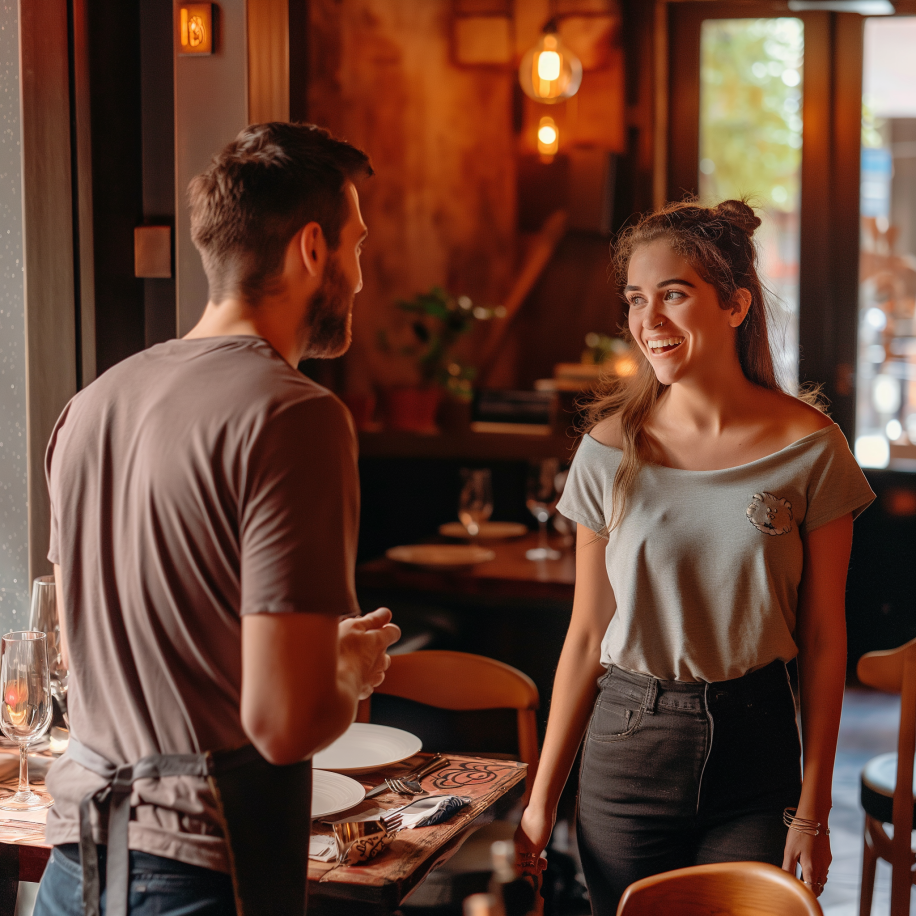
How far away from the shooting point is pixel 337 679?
1.17 m

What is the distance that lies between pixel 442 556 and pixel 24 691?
77.5 inches

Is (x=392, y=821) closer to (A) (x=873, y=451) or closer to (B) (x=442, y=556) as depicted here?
(B) (x=442, y=556)

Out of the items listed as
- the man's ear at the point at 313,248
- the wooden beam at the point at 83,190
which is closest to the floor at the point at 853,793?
the wooden beam at the point at 83,190

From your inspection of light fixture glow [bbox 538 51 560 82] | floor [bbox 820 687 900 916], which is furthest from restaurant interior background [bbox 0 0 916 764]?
light fixture glow [bbox 538 51 560 82]

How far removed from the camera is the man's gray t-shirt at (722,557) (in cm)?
163

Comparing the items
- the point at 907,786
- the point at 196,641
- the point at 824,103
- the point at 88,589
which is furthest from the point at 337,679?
the point at 824,103

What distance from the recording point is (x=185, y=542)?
1.13 meters

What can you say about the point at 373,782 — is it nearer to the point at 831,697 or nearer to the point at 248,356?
the point at 831,697

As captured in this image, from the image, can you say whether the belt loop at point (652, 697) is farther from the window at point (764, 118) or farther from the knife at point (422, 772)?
the window at point (764, 118)

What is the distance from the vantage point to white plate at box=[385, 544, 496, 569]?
3408mm

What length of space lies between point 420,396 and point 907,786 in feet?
8.30

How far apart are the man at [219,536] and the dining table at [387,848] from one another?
20 centimetres

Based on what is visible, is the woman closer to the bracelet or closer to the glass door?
the bracelet

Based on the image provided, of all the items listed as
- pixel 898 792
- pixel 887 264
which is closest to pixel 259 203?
pixel 898 792
